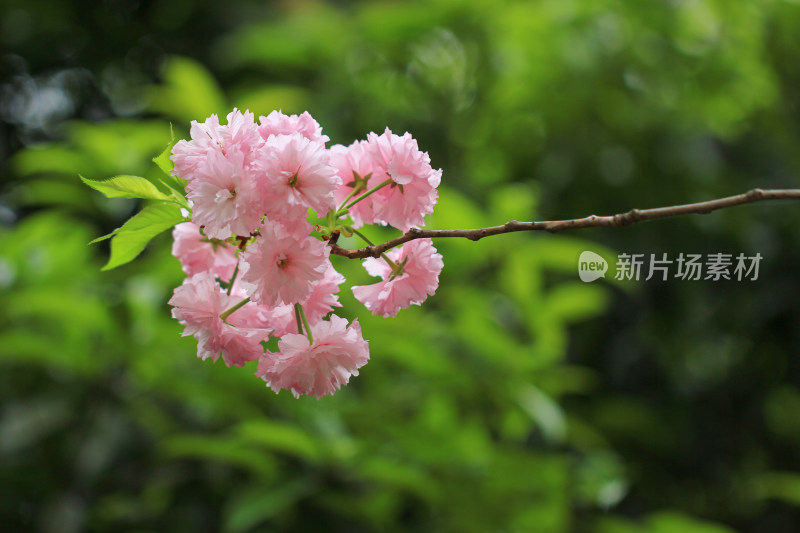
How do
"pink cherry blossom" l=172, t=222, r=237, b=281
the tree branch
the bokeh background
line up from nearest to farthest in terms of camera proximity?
the tree branch < "pink cherry blossom" l=172, t=222, r=237, b=281 < the bokeh background

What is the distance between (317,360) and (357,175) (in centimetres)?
12

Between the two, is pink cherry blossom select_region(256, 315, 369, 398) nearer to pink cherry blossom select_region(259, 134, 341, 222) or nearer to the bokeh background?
pink cherry blossom select_region(259, 134, 341, 222)

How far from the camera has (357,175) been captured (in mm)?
436

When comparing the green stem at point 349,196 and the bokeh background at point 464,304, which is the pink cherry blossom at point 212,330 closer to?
the green stem at point 349,196

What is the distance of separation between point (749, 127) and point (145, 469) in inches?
55.5

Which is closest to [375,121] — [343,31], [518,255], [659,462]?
[343,31]

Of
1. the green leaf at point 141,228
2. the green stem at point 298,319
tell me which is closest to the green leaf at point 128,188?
the green leaf at point 141,228

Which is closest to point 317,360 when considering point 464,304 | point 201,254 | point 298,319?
point 298,319

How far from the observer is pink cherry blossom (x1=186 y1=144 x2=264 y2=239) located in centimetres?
37

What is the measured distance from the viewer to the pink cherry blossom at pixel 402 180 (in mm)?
407

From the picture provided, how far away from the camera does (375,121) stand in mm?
1388

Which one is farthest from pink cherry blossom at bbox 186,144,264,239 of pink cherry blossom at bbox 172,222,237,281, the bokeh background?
the bokeh background

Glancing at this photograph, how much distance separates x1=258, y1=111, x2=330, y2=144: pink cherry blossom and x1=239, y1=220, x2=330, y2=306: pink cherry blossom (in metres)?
0.06

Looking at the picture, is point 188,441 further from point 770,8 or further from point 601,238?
point 770,8
